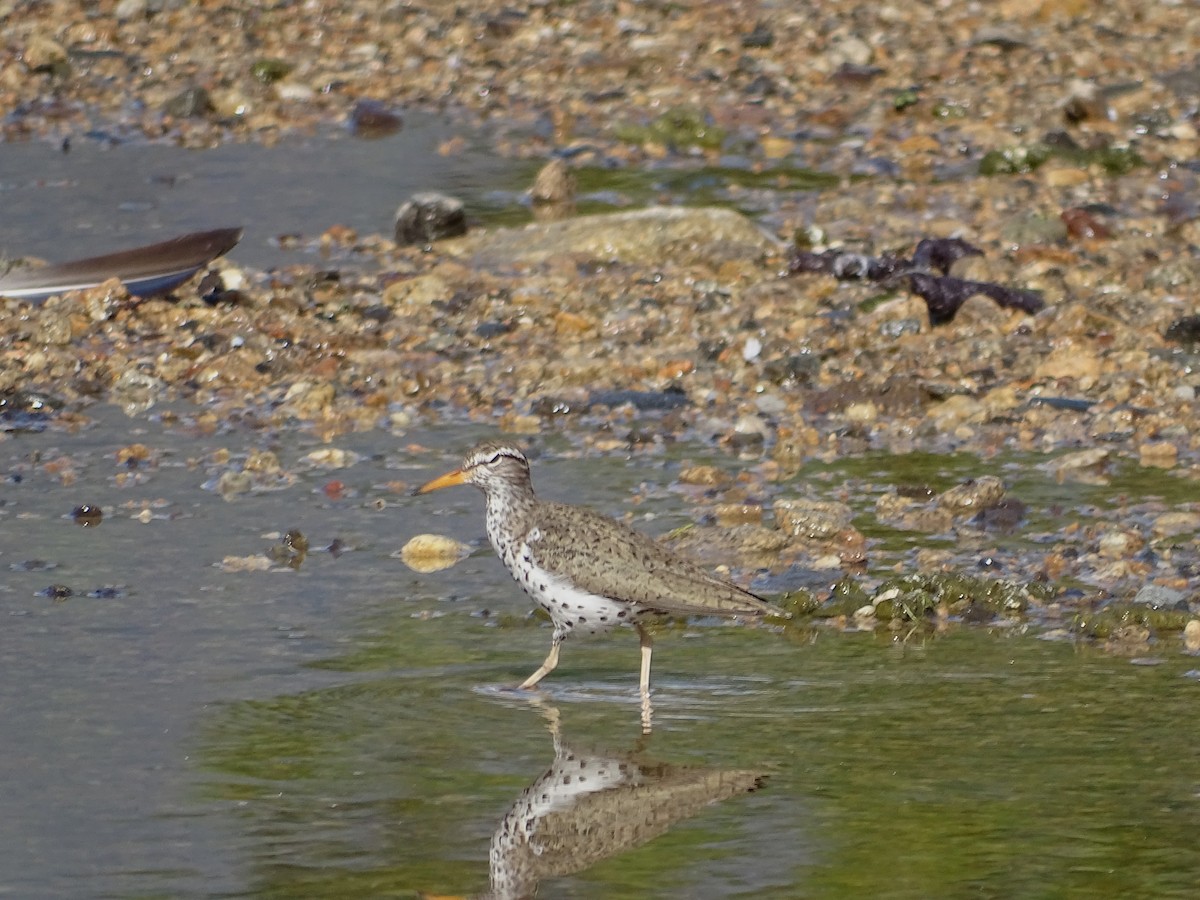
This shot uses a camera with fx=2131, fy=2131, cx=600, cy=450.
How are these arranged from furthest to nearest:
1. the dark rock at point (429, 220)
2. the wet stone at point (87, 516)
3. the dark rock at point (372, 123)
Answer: the dark rock at point (372, 123)
the dark rock at point (429, 220)
the wet stone at point (87, 516)

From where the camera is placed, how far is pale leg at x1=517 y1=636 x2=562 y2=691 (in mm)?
7742

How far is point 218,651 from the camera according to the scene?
8016 mm

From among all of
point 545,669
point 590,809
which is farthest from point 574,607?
point 590,809

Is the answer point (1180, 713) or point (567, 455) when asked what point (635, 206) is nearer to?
point (567, 455)

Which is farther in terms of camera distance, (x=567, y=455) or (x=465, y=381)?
(x=465, y=381)

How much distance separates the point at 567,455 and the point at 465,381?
51.1 inches

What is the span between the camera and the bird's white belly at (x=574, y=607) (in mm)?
7875

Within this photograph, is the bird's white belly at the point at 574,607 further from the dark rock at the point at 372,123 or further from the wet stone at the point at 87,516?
the dark rock at the point at 372,123

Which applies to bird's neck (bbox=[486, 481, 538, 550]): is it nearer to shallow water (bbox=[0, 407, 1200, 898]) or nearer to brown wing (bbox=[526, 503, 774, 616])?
brown wing (bbox=[526, 503, 774, 616])

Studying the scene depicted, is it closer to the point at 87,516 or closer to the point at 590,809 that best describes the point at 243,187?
the point at 87,516

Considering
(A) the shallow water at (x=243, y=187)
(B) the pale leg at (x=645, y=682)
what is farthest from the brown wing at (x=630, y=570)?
(A) the shallow water at (x=243, y=187)

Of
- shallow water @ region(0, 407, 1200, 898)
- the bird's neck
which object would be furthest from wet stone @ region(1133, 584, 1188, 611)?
the bird's neck

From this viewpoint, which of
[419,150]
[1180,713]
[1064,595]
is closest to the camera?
[1180,713]

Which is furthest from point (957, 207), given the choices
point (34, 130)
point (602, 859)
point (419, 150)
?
point (602, 859)
